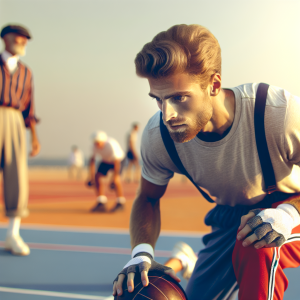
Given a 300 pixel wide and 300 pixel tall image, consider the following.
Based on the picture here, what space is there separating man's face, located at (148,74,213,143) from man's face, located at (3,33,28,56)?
312 centimetres

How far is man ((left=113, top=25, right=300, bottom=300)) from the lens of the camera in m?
1.81

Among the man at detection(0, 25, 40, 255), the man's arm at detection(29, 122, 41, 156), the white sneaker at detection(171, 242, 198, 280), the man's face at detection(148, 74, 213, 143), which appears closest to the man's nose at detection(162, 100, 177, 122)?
the man's face at detection(148, 74, 213, 143)

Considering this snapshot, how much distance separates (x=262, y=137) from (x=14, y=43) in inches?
138

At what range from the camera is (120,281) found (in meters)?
1.94

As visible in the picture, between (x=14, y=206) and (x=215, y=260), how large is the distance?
290 cm

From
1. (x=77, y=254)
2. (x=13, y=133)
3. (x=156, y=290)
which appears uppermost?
(x=13, y=133)

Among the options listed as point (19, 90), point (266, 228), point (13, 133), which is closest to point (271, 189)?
point (266, 228)

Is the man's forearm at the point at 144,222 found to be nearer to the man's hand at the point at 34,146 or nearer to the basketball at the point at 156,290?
Answer: the basketball at the point at 156,290

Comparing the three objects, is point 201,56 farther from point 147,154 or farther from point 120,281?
point 120,281

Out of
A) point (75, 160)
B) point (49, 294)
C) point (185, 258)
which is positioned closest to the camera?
point (185, 258)

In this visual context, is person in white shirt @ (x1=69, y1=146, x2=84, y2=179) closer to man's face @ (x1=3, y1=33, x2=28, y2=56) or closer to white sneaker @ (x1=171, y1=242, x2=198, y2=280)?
man's face @ (x1=3, y1=33, x2=28, y2=56)

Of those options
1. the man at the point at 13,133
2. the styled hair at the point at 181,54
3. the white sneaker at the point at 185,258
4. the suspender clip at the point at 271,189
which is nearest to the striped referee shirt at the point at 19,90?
the man at the point at 13,133

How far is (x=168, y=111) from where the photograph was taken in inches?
75.0

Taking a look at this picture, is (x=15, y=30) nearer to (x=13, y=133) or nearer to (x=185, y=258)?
(x=13, y=133)
